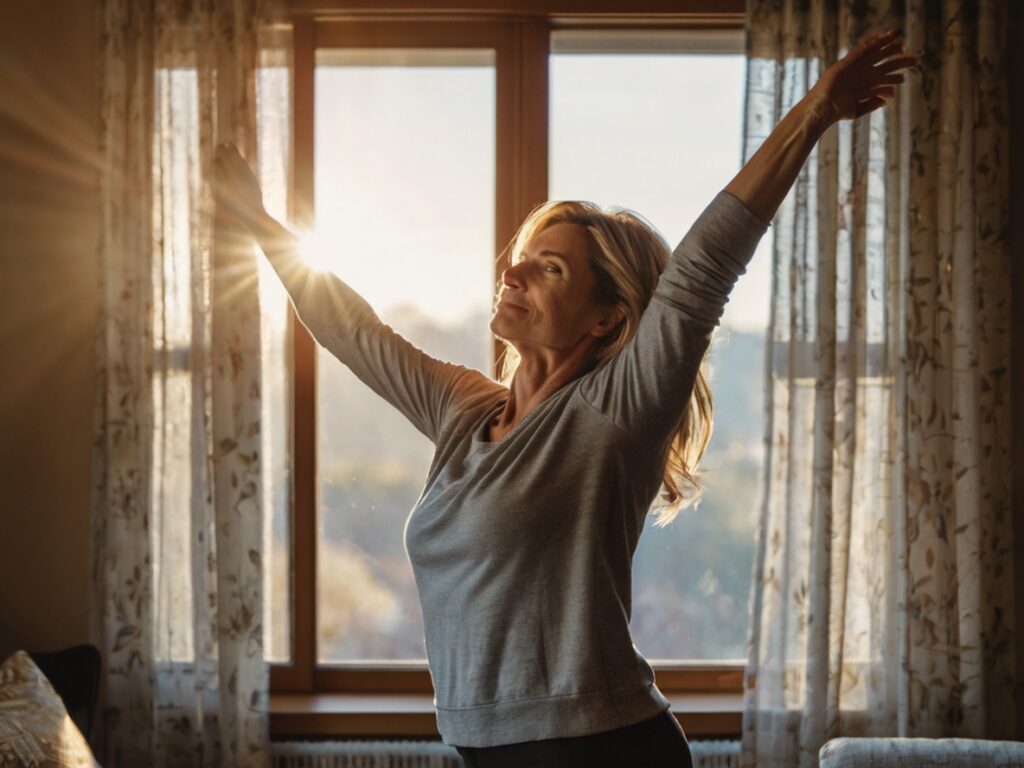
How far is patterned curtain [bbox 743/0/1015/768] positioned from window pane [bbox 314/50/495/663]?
774 millimetres

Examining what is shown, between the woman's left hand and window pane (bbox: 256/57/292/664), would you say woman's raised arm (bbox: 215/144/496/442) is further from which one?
window pane (bbox: 256/57/292/664)

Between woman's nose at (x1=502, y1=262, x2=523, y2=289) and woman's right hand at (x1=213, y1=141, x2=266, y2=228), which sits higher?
woman's right hand at (x1=213, y1=141, x2=266, y2=228)

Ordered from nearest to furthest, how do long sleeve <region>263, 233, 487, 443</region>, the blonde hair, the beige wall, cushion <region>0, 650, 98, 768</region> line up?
1. the blonde hair
2. long sleeve <region>263, 233, 487, 443</region>
3. cushion <region>0, 650, 98, 768</region>
4. the beige wall

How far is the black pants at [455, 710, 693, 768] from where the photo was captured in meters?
1.18

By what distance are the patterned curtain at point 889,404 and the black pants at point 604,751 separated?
61.4 inches

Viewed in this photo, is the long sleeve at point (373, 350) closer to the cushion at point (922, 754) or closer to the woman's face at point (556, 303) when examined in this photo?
the woman's face at point (556, 303)

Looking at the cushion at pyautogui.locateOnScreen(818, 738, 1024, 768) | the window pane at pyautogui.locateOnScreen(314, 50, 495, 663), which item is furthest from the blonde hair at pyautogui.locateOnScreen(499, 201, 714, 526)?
the window pane at pyautogui.locateOnScreen(314, 50, 495, 663)

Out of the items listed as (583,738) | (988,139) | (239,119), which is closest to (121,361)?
(239,119)

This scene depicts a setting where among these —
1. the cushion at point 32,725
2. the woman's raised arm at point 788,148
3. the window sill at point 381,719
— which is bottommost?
the window sill at point 381,719

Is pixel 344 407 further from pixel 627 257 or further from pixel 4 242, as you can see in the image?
pixel 627 257

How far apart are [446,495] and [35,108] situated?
2.13 meters

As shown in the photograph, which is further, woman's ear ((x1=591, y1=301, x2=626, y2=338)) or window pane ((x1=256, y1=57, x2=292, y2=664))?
window pane ((x1=256, y1=57, x2=292, y2=664))

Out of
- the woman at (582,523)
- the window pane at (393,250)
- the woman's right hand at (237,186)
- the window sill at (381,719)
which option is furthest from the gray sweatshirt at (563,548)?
the window pane at (393,250)

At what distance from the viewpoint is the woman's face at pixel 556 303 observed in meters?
1.41
